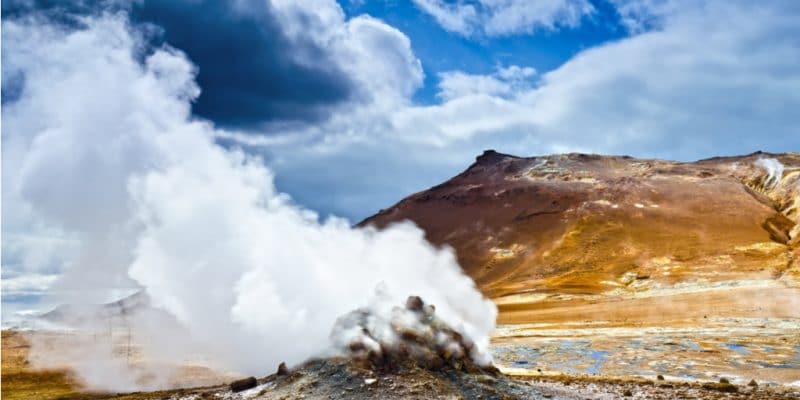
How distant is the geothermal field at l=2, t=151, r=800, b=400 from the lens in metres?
24.5

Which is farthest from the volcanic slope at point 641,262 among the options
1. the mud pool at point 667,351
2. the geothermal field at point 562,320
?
the geothermal field at point 562,320

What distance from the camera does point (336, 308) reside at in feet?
94.7

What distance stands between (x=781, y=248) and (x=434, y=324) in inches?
4530

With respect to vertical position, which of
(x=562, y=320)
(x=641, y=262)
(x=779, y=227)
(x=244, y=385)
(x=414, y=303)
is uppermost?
(x=779, y=227)

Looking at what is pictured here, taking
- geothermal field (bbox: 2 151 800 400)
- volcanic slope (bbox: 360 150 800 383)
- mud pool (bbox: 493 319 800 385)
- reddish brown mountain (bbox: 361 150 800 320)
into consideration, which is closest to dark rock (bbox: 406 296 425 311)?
geothermal field (bbox: 2 151 800 400)

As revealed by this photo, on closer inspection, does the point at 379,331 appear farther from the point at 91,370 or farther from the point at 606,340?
the point at 606,340

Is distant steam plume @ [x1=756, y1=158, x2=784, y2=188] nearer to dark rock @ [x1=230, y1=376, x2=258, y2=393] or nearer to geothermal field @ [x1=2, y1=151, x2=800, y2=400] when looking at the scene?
geothermal field @ [x1=2, y1=151, x2=800, y2=400]

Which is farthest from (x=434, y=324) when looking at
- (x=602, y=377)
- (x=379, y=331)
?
(x=602, y=377)

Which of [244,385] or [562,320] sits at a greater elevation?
[244,385]

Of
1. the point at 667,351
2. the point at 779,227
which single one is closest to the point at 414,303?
the point at 667,351

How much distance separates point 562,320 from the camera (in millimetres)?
74125

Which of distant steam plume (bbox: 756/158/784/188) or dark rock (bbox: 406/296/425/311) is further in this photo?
distant steam plume (bbox: 756/158/784/188)

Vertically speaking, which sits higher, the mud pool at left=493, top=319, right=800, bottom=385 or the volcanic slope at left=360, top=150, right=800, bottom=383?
the volcanic slope at left=360, top=150, right=800, bottom=383

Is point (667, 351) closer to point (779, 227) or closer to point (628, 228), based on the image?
point (628, 228)
